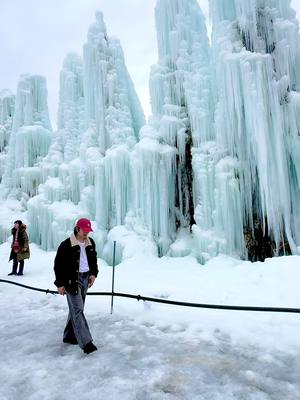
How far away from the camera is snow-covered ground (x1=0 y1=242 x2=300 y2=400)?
3133 mm

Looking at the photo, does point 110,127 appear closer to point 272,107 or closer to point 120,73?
point 120,73

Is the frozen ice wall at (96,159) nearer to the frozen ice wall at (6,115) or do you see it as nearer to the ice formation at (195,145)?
the ice formation at (195,145)

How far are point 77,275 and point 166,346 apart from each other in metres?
1.50

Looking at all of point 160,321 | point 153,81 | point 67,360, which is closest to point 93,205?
point 153,81

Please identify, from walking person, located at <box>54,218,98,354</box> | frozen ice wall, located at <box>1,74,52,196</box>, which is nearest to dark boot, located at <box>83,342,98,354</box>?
walking person, located at <box>54,218,98,354</box>

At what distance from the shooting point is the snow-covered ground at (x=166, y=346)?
3133mm

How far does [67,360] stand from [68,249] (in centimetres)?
137

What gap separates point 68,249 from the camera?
4.46m

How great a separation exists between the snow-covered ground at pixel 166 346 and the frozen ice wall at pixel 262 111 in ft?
8.89

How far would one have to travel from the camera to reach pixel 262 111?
33.9ft

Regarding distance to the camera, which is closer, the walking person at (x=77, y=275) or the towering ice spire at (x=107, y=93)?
the walking person at (x=77, y=275)

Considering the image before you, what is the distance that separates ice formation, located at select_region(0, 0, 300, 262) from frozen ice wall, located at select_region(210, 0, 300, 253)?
3 centimetres

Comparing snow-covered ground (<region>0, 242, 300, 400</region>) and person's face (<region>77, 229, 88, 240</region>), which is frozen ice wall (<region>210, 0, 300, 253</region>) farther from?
person's face (<region>77, 229, 88, 240</region>)

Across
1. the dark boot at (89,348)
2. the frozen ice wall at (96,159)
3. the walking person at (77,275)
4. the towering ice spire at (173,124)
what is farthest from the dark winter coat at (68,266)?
the frozen ice wall at (96,159)
